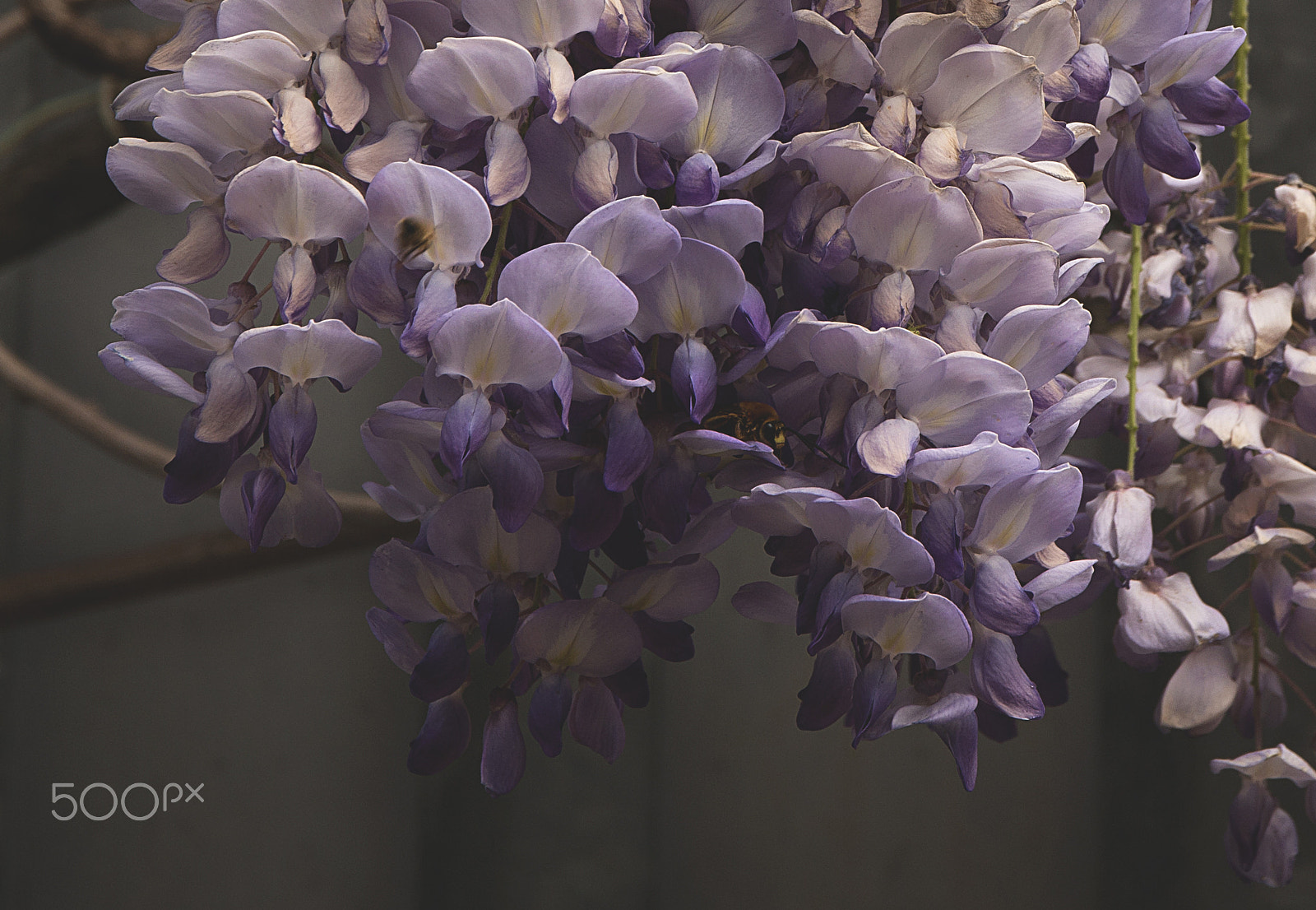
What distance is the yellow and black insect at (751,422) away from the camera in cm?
34

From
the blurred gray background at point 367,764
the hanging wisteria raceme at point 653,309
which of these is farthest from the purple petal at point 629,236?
the blurred gray background at point 367,764

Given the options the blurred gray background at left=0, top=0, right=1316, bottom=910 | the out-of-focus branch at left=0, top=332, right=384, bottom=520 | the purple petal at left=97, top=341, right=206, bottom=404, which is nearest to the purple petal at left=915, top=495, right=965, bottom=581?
the purple petal at left=97, top=341, right=206, bottom=404

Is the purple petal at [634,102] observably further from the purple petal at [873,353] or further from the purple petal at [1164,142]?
the purple petal at [1164,142]

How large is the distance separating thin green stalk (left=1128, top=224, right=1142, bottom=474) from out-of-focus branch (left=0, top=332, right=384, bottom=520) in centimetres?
56

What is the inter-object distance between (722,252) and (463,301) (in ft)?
0.24

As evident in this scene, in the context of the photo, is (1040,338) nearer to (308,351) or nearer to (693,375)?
(693,375)

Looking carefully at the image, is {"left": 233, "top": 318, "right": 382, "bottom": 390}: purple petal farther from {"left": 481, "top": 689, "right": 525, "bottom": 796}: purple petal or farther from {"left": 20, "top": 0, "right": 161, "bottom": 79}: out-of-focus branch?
{"left": 20, "top": 0, "right": 161, "bottom": 79}: out-of-focus branch

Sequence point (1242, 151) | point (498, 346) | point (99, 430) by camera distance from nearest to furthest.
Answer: point (498, 346) < point (1242, 151) < point (99, 430)

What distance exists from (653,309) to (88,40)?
70 cm

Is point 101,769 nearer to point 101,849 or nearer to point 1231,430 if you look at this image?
point 101,849

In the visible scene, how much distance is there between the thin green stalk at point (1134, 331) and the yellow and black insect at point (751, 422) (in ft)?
0.59

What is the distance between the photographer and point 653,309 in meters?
0.31

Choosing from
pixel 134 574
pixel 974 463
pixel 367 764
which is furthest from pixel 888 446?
pixel 367 764

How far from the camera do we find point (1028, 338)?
1.04ft
